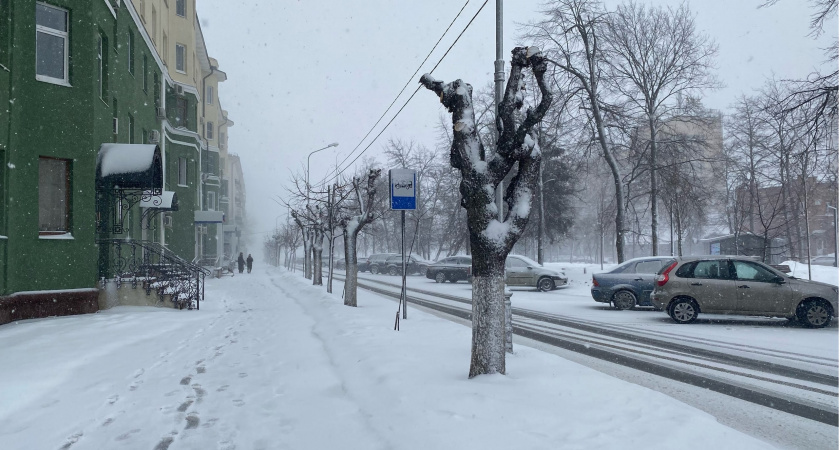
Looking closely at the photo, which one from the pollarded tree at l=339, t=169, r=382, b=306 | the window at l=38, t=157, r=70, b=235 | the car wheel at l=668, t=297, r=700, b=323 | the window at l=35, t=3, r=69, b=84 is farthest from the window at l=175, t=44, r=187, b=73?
the car wheel at l=668, t=297, r=700, b=323

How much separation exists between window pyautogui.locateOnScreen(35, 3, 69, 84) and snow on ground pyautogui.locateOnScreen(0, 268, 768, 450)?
6.32m

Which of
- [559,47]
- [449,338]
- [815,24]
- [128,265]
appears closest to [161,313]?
[128,265]

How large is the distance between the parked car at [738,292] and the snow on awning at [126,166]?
499 inches

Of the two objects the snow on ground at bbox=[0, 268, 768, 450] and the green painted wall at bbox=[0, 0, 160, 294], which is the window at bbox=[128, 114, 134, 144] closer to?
the green painted wall at bbox=[0, 0, 160, 294]

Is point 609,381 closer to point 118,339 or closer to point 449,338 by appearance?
point 449,338

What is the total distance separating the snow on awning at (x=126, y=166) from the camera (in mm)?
13977

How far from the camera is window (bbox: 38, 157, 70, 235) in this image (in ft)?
41.8

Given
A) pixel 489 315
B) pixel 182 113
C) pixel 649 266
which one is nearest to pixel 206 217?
pixel 182 113

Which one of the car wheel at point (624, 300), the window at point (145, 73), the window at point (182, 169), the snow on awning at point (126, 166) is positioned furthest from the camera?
the window at point (182, 169)

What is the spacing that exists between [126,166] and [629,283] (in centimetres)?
1370

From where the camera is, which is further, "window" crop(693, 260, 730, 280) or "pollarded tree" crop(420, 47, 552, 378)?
"window" crop(693, 260, 730, 280)

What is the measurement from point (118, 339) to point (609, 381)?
26.9 feet

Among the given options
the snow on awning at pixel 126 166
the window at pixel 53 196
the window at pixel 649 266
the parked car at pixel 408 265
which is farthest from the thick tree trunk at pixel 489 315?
the parked car at pixel 408 265

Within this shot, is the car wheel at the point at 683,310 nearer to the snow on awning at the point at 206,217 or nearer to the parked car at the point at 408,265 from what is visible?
the snow on awning at the point at 206,217
